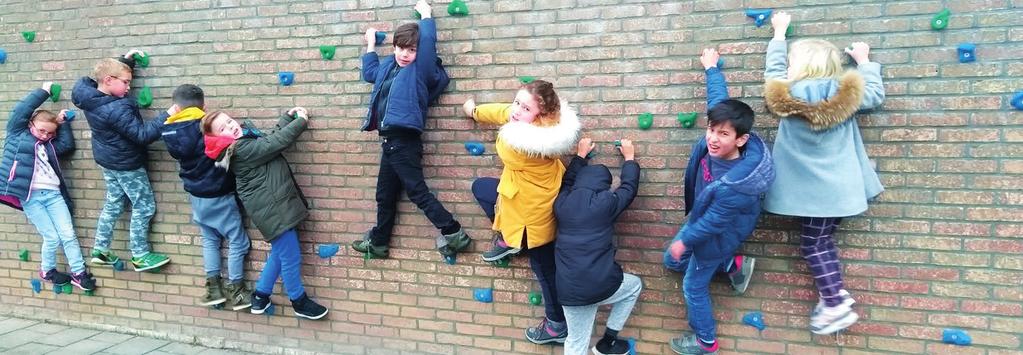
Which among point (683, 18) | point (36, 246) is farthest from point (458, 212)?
point (36, 246)

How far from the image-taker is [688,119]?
353cm

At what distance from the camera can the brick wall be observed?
3229 millimetres

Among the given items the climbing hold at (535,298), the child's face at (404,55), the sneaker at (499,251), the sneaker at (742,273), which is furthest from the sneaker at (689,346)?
the child's face at (404,55)

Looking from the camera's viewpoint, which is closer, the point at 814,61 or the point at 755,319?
the point at 814,61

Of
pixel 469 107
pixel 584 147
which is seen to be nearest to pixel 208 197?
pixel 469 107

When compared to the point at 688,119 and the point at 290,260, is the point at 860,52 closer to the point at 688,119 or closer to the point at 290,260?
the point at 688,119

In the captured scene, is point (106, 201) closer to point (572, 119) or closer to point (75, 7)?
point (75, 7)

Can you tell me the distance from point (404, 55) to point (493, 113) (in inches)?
25.0

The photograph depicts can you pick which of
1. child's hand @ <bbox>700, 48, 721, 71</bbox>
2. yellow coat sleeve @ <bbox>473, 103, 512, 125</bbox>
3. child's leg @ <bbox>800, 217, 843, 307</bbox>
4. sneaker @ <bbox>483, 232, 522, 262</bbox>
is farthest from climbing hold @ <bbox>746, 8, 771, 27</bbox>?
sneaker @ <bbox>483, 232, 522, 262</bbox>

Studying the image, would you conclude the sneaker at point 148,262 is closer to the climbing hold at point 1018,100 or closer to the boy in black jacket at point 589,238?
the boy in black jacket at point 589,238

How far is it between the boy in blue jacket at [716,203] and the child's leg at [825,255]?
1.00ft

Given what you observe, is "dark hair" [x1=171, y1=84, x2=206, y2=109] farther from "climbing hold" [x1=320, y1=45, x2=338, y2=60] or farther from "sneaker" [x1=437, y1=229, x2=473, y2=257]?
"sneaker" [x1=437, y1=229, x2=473, y2=257]

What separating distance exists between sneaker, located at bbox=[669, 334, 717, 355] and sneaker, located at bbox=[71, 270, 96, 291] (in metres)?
4.42

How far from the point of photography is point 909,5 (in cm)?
320
